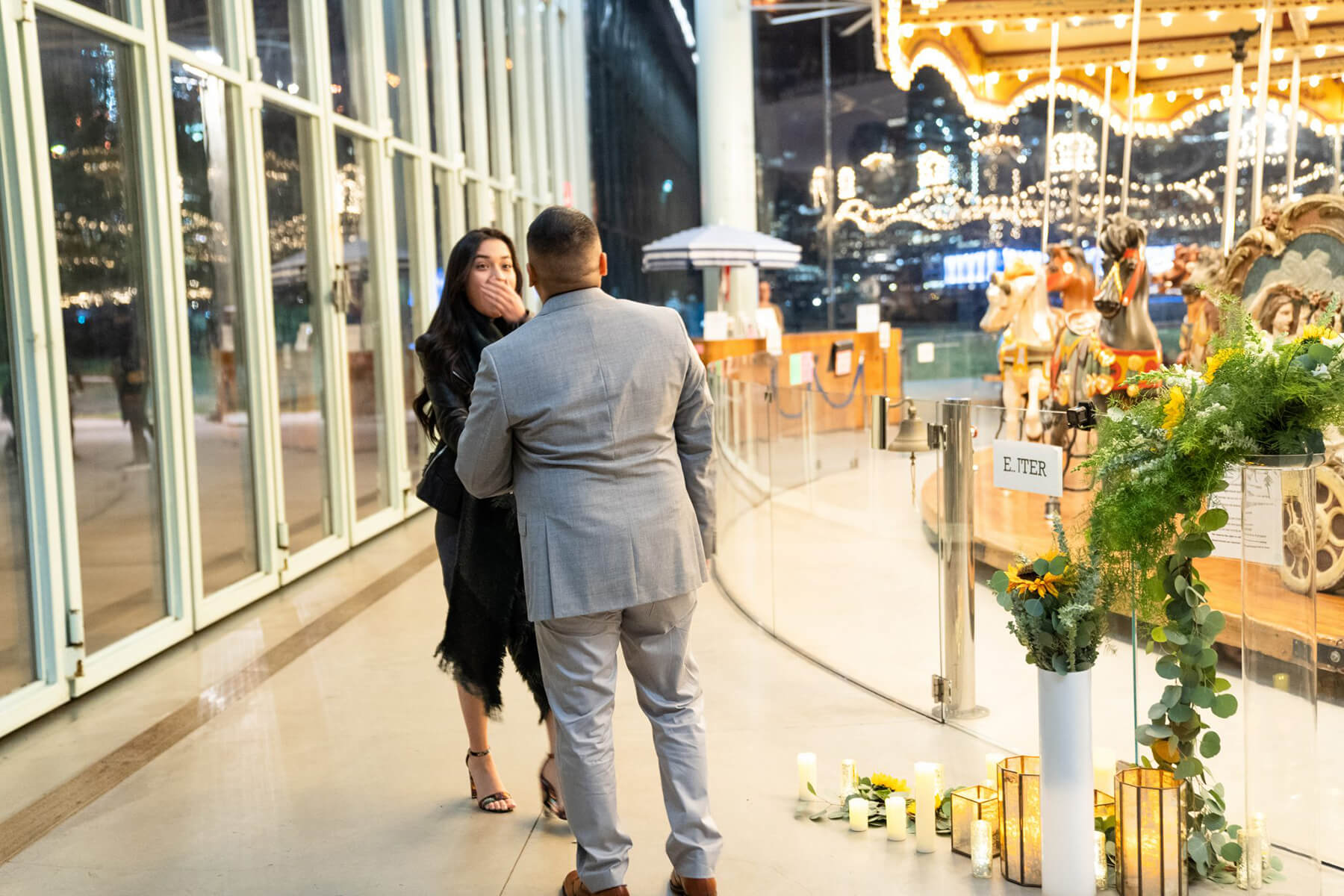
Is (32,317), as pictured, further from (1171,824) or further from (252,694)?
(1171,824)

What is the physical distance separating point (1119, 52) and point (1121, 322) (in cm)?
450

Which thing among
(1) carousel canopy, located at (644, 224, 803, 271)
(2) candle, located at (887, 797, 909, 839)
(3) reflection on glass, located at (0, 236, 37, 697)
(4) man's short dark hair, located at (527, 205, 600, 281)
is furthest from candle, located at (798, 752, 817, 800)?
(1) carousel canopy, located at (644, 224, 803, 271)

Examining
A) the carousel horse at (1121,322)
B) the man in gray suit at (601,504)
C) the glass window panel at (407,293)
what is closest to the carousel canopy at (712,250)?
the glass window panel at (407,293)

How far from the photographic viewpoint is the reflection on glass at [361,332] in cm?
832

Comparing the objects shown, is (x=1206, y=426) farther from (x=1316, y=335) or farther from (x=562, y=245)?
(x=562, y=245)

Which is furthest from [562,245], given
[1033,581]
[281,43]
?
[281,43]

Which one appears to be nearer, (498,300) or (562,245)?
(562,245)

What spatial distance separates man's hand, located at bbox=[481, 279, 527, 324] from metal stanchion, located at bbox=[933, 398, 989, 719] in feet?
5.15

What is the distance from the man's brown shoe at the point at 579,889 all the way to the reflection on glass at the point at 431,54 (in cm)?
814

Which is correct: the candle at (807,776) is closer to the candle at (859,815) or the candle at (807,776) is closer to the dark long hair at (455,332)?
Answer: the candle at (859,815)

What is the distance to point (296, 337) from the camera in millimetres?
7422

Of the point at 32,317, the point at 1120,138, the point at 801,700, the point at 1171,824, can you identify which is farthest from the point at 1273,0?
the point at 1120,138

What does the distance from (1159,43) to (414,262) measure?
19.7 ft

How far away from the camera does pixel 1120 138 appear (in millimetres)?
18031
